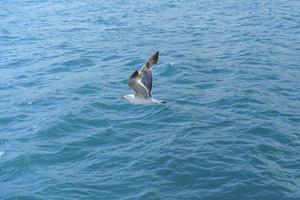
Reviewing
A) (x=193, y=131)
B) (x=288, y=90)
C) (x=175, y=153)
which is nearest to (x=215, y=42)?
(x=288, y=90)

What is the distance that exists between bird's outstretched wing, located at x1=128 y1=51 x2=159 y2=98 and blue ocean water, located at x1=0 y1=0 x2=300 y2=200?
3523 millimetres

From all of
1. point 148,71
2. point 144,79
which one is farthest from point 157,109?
point 148,71

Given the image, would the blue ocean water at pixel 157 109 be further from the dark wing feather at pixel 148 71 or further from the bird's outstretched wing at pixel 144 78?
the dark wing feather at pixel 148 71

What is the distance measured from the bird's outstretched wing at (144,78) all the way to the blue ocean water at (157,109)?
3.52 meters

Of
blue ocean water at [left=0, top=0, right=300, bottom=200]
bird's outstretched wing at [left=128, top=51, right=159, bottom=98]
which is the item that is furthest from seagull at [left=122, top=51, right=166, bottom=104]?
blue ocean water at [left=0, top=0, right=300, bottom=200]

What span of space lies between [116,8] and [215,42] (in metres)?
13.3

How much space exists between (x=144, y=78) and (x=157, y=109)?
327 inches

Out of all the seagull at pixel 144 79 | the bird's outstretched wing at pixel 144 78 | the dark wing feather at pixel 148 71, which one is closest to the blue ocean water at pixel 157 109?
the seagull at pixel 144 79

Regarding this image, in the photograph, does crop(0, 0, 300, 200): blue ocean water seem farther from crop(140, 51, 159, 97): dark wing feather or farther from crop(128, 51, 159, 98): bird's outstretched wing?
crop(140, 51, 159, 97): dark wing feather

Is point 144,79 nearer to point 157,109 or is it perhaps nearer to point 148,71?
point 148,71

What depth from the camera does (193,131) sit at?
66.7 ft

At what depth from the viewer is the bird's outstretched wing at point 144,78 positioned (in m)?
14.3

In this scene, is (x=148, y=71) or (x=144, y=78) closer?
(x=148, y=71)

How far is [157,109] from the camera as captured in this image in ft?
74.8
